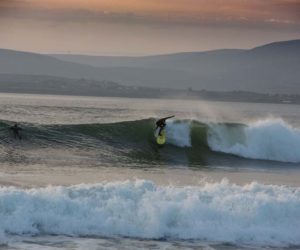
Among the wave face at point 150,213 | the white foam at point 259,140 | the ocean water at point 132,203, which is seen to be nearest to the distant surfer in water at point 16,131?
the ocean water at point 132,203

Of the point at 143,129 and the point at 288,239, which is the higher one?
the point at 143,129

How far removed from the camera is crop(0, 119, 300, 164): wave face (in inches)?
1075

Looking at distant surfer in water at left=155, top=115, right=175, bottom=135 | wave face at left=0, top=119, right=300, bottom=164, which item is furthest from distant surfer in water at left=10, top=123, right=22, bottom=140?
distant surfer in water at left=155, top=115, right=175, bottom=135

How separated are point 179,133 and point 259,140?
404cm

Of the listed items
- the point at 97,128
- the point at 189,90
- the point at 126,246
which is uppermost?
the point at 189,90

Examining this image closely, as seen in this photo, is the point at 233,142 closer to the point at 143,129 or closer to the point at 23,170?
the point at 143,129

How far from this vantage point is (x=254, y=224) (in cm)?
1559

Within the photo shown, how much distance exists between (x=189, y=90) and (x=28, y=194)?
15710cm

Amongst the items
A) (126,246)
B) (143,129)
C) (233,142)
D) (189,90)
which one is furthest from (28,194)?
(189,90)

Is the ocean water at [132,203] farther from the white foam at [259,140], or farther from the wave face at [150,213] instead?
the white foam at [259,140]

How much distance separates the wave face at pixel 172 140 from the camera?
27312mm

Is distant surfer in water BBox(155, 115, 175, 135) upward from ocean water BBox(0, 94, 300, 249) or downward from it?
upward

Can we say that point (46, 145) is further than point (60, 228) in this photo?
Yes

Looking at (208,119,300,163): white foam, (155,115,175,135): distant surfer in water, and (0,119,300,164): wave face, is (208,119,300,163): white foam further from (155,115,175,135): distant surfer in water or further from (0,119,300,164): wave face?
(155,115,175,135): distant surfer in water
